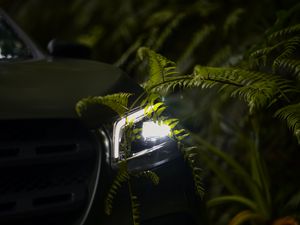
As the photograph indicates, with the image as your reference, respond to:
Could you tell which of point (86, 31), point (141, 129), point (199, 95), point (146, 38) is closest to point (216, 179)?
point (199, 95)

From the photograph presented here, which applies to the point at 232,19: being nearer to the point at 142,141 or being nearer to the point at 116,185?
the point at 142,141

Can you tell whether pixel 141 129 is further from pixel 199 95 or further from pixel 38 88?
pixel 199 95

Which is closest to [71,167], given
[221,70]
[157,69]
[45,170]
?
[45,170]

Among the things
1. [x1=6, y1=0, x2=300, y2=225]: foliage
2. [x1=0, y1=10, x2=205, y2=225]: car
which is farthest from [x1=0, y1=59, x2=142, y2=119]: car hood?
[x1=6, y1=0, x2=300, y2=225]: foliage

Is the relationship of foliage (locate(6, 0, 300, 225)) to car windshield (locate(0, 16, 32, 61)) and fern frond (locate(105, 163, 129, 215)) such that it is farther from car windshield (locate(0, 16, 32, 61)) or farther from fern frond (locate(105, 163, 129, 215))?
car windshield (locate(0, 16, 32, 61))

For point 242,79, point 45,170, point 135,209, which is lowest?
point 135,209

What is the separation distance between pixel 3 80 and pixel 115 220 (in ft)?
2.52

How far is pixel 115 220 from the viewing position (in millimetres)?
2320

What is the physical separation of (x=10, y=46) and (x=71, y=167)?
1.59 meters

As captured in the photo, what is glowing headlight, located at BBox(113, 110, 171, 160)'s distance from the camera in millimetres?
2420

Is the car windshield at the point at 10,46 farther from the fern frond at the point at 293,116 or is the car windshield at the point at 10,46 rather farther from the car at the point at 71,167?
the fern frond at the point at 293,116

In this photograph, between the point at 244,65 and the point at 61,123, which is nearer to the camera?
the point at 61,123

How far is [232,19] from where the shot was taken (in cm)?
450

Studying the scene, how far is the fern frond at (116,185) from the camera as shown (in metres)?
2.27
